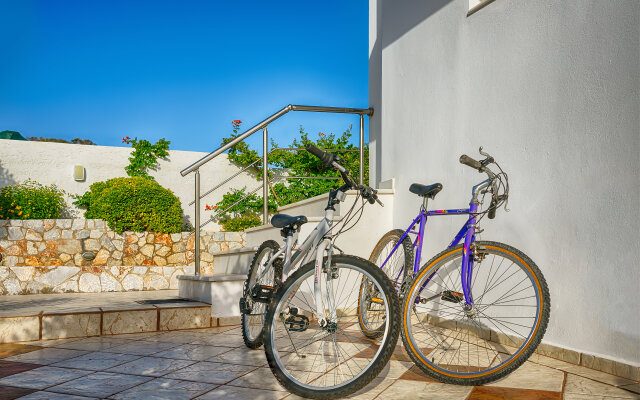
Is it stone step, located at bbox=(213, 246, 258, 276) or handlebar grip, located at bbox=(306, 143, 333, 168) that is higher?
handlebar grip, located at bbox=(306, 143, 333, 168)

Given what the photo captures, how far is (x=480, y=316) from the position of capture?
2553 mm

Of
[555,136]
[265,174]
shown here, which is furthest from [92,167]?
[555,136]

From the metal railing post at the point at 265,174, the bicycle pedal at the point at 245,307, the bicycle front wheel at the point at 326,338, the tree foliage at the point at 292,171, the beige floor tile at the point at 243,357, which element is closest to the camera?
the bicycle front wheel at the point at 326,338

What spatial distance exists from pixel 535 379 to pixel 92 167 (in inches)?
303

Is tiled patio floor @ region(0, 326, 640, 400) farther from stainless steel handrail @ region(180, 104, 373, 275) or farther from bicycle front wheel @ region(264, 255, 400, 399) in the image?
stainless steel handrail @ region(180, 104, 373, 275)

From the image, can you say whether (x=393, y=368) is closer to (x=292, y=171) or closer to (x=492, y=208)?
(x=492, y=208)

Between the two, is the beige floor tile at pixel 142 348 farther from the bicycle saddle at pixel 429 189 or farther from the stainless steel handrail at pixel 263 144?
the bicycle saddle at pixel 429 189

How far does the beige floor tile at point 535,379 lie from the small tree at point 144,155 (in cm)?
722

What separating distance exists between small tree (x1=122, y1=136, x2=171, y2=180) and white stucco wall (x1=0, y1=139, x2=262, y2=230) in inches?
4.5

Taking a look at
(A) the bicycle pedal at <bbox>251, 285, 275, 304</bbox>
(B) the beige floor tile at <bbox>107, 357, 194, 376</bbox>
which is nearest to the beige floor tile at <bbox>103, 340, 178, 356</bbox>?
(B) the beige floor tile at <bbox>107, 357, 194, 376</bbox>

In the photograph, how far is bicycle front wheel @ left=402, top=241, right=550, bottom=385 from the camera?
199cm

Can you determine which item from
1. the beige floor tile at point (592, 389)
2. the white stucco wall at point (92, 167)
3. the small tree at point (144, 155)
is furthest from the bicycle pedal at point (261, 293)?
the small tree at point (144, 155)

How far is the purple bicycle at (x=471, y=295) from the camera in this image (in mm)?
2010

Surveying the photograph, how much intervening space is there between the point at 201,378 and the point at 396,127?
2.49m
